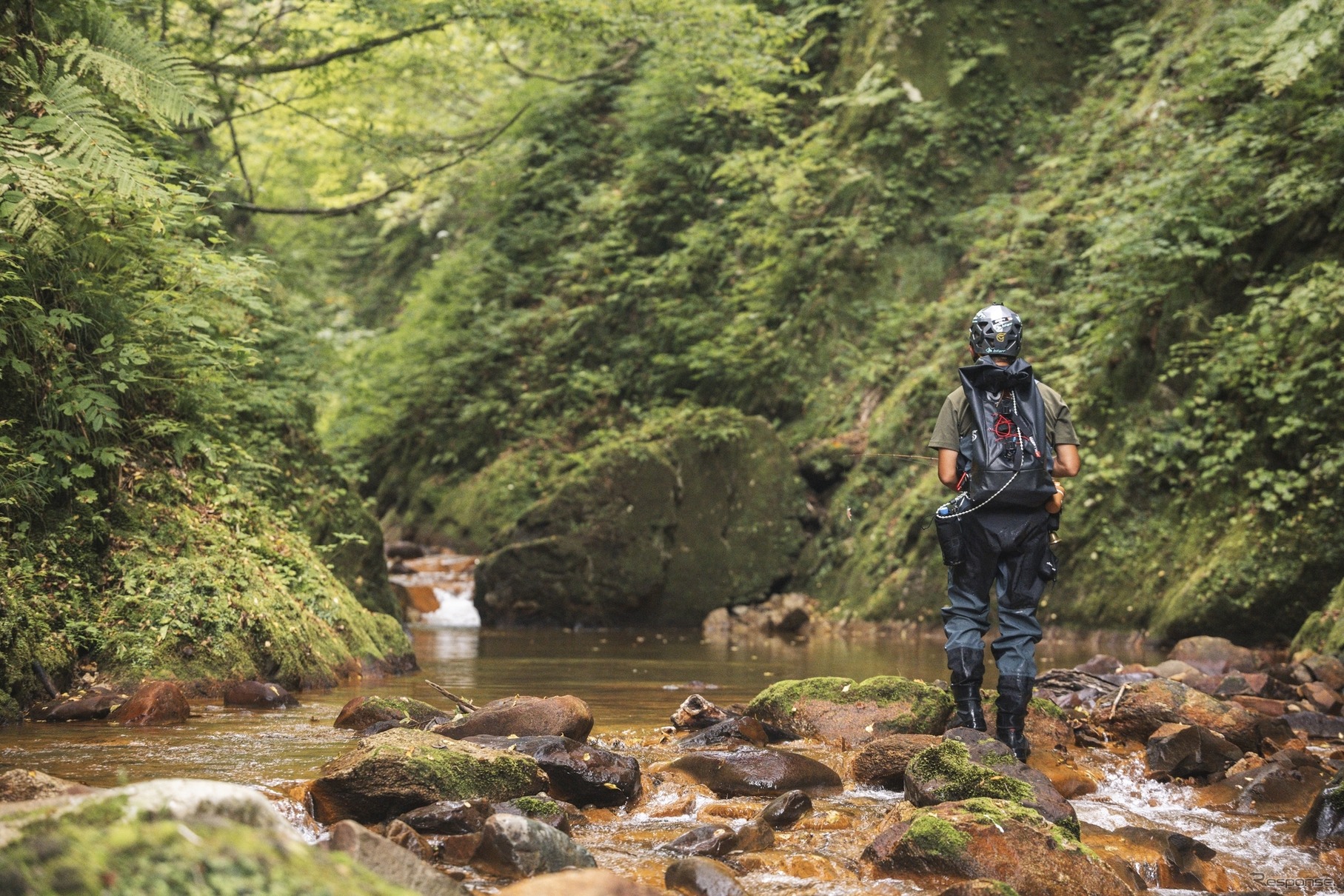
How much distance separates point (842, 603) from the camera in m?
13.5

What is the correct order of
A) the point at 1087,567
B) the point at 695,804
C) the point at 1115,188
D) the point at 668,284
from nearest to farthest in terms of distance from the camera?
the point at 695,804 < the point at 1087,567 < the point at 1115,188 < the point at 668,284

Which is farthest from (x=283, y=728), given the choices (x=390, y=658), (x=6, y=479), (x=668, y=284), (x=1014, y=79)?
(x=1014, y=79)

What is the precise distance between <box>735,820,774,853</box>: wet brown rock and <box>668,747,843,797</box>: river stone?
0.72 m

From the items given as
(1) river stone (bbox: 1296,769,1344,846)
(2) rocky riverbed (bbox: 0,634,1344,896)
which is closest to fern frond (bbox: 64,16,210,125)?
(2) rocky riverbed (bbox: 0,634,1344,896)

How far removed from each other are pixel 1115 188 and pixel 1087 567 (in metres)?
5.12

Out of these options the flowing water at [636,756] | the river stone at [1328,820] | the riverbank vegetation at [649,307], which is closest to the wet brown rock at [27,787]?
the flowing water at [636,756]

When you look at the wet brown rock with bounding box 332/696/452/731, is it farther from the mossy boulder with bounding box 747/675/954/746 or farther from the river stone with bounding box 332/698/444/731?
the mossy boulder with bounding box 747/675/954/746

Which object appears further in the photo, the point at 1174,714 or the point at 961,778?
the point at 1174,714

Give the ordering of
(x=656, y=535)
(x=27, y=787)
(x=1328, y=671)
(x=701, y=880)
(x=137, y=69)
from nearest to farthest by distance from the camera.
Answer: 1. (x=27, y=787)
2. (x=701, y=880)
3. (x=137, y=69)
4. (x=1328, y=671)
5. (x=656, y=535)

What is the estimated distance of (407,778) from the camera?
156 inches

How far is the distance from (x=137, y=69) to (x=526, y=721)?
499 cm

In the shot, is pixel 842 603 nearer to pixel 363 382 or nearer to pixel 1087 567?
pixel 1087 567

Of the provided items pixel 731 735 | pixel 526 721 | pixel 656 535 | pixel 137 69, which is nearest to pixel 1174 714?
pixel 731 735

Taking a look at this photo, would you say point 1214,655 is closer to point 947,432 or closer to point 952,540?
point 952,540
